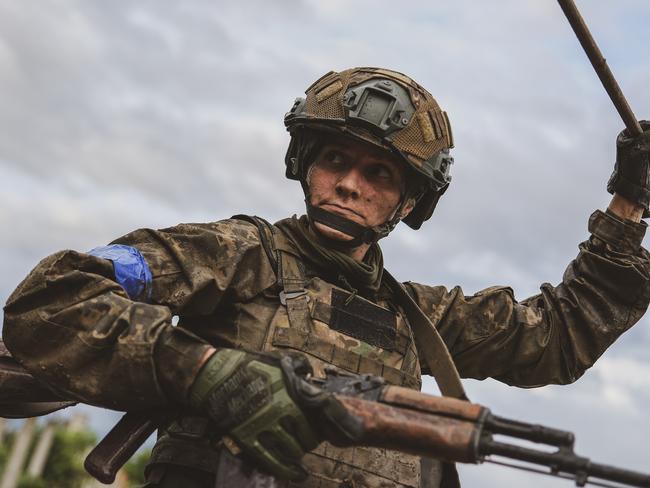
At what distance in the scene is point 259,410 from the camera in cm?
461

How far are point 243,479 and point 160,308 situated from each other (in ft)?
2.81

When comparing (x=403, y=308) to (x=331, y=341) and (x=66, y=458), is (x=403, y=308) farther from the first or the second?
(x=66, y=458)

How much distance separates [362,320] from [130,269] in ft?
4.15

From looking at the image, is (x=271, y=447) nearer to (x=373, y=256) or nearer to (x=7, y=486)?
(x=373, y=256)

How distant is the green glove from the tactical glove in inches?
118

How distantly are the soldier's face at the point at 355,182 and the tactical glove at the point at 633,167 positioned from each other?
1.53 meters

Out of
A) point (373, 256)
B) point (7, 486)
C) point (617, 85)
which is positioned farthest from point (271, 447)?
point (7, 486)

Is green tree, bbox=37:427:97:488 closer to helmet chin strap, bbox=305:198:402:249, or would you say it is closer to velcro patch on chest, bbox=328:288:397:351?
helmet chin strap, bbox=305:198:402:249

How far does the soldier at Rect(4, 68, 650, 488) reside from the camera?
484 cm

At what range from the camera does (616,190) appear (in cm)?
691

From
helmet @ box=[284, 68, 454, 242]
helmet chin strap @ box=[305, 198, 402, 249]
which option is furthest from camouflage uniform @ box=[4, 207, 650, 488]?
helmet @ box=[284, 68, 454, 242]

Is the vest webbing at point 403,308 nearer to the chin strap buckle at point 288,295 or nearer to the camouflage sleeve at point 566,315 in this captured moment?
the chin strap buckle at point 288,295

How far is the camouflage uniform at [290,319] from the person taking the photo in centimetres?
494

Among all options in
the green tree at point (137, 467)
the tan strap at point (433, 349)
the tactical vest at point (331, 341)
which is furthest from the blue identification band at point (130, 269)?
the green tree at point (137, 467)
